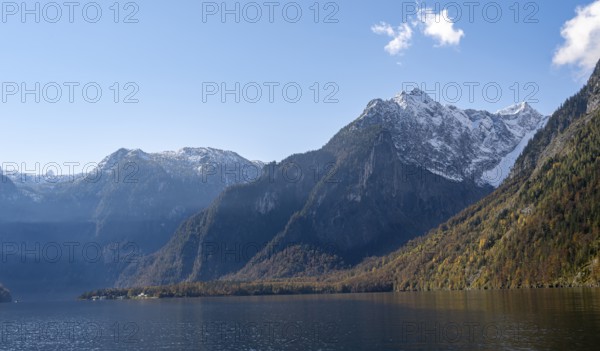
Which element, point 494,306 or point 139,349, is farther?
point 494,306

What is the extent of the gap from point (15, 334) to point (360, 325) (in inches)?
3515

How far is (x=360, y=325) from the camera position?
5094 inches

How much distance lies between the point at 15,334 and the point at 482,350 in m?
122

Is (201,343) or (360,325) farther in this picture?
(360,325)

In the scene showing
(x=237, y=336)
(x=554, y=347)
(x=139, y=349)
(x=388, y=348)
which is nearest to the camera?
(x=554, y=347)

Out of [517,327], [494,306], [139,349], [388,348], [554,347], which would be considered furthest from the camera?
[494,306]

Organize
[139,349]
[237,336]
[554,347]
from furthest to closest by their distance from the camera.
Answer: [237,336] < [139,349] < [554,347]

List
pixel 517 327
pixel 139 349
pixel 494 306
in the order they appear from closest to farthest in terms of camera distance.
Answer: pixel 517 327 < pixel 139 349 < pixel 494 306

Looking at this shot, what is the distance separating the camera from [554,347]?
80.8 metres

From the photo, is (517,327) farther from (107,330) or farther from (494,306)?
(107,330)

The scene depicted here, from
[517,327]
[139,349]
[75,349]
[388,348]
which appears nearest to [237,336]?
[139,349]

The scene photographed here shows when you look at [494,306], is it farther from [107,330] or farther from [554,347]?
[107,330]

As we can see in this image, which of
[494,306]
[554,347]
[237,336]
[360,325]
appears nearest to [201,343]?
→ [237,336]

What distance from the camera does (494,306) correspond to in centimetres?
15212
